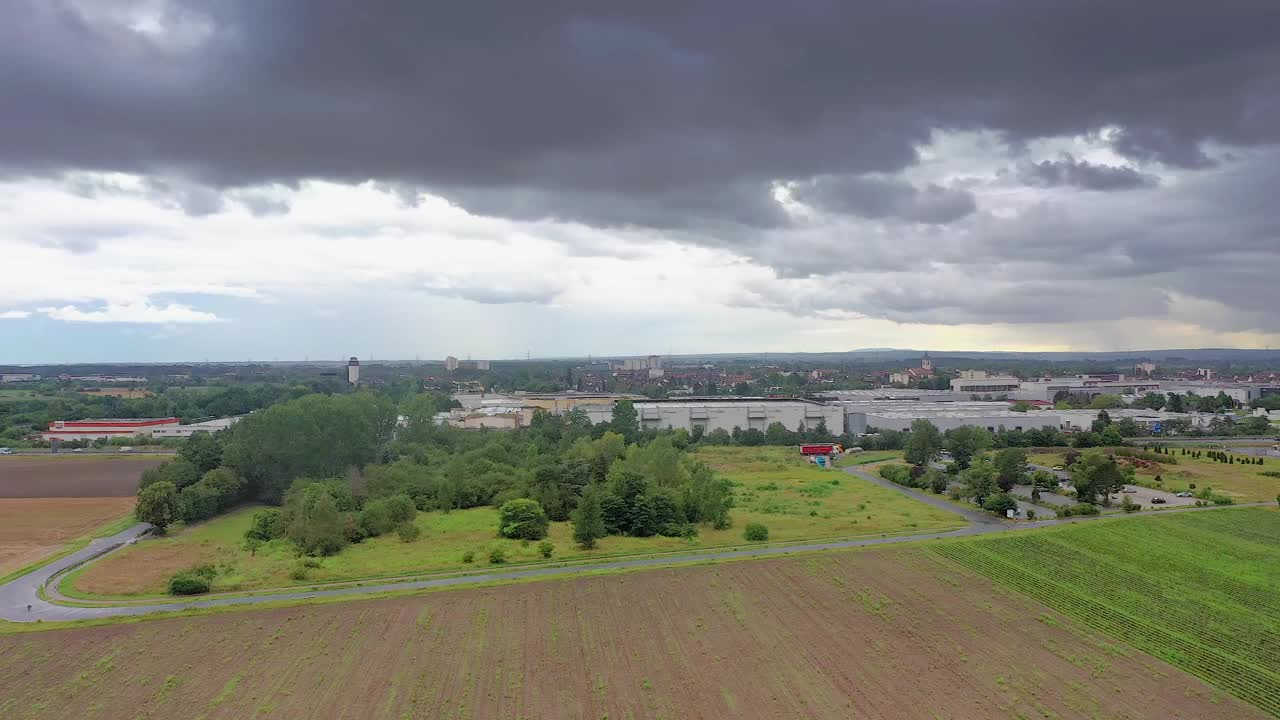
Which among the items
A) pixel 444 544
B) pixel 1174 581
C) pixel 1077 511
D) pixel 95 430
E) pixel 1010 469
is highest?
pixel 95 430

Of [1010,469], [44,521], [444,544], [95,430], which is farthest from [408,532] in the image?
[95,430]

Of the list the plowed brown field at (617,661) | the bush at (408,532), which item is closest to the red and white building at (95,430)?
the bush at (408,532)

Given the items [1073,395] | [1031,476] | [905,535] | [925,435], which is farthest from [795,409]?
[1073,395]

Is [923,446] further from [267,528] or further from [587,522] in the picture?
[267,528]

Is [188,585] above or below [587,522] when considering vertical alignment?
below

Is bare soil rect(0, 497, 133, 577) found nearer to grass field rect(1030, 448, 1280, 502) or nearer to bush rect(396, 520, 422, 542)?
bush rect(396, 520, 422, 542)

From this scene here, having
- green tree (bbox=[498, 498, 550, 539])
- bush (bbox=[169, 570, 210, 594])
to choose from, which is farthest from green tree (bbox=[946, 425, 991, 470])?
bush (bbox=[169, 570, 210, 594])

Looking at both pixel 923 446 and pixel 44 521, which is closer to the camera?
pixel 44 521
